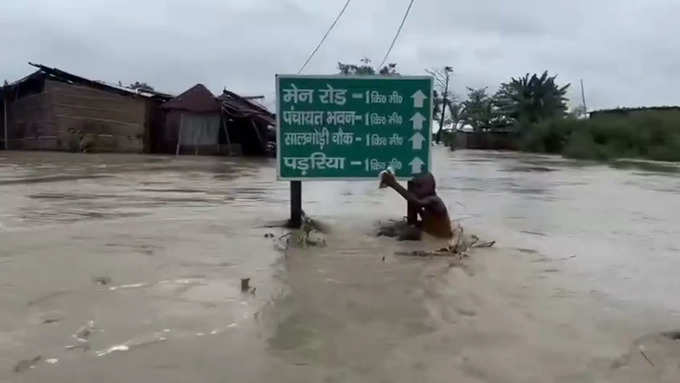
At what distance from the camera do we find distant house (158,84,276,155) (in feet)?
83.7

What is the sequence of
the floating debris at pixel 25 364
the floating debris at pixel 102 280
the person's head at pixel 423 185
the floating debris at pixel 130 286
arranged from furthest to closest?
the person's head at pixel 423 185
the floating debris at pixel 102 280
the floating debris at pixel 130 286
the floating debris at pixel 25 364

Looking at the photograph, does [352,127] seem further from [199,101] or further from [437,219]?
[199,101]

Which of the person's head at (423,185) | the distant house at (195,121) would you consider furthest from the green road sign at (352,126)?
the distant house at (195,121)

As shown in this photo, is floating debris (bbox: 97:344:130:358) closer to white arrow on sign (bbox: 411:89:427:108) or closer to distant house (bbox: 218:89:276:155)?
white arrow on sign (bbox: 411:89:427:108)

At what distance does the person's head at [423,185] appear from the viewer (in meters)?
6.18

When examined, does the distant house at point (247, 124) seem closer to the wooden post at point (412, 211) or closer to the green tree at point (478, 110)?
the wooden post at point (412, 211)

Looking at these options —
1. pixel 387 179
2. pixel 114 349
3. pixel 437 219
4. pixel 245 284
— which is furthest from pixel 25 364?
pixel 437 219

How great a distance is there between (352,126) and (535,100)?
47454 millimetres

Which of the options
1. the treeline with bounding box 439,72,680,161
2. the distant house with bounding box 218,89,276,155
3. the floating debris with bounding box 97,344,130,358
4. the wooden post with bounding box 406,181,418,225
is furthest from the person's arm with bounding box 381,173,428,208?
the treeline with bounding box 439,72,680,161

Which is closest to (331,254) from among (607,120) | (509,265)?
(509,265)

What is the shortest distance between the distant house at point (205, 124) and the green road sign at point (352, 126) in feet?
62.4

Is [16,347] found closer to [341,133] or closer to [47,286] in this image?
[47,286]

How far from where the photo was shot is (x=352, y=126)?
6.32m

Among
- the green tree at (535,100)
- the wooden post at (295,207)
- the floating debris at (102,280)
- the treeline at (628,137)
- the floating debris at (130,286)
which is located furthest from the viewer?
the green tree at (535,100)
